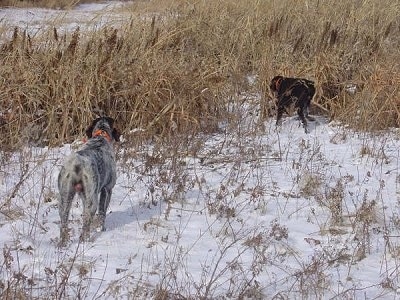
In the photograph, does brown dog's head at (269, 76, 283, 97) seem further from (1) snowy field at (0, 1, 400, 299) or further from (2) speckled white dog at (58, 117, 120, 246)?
(2) speckled white dog at (58, 117, 120, 246)

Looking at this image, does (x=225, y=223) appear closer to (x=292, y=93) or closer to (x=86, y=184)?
(x=86, y=184)

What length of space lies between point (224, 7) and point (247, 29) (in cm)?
140

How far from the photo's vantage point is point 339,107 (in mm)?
7105

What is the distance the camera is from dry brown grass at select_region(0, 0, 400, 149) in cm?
638

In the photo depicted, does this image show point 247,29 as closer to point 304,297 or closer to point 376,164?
point 376,164

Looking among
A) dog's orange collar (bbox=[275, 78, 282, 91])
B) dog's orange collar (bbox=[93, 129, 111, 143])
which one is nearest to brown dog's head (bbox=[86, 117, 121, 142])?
dog's orange collar (bbox=[93, 129, 111, 143])

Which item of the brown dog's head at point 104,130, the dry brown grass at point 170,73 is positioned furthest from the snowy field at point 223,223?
the brown dog's head at point 104,130

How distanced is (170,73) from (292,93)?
4.34 feet

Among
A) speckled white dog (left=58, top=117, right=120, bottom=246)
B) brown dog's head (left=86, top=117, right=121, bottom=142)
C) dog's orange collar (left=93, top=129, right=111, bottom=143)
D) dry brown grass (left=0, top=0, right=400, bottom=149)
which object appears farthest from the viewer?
dry brown grass (left=0, top=0, right=400, bottom=149)

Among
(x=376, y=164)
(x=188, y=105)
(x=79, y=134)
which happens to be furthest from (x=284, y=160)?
(x=79, y=134)

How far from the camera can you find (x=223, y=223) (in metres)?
4.45

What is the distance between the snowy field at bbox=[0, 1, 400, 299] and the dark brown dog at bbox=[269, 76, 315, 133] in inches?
20.3

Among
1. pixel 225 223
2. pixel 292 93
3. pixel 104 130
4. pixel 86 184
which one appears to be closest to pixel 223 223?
pixel 225 223

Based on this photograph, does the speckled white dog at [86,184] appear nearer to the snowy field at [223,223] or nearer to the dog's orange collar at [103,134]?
the snowy field at [223,223]
